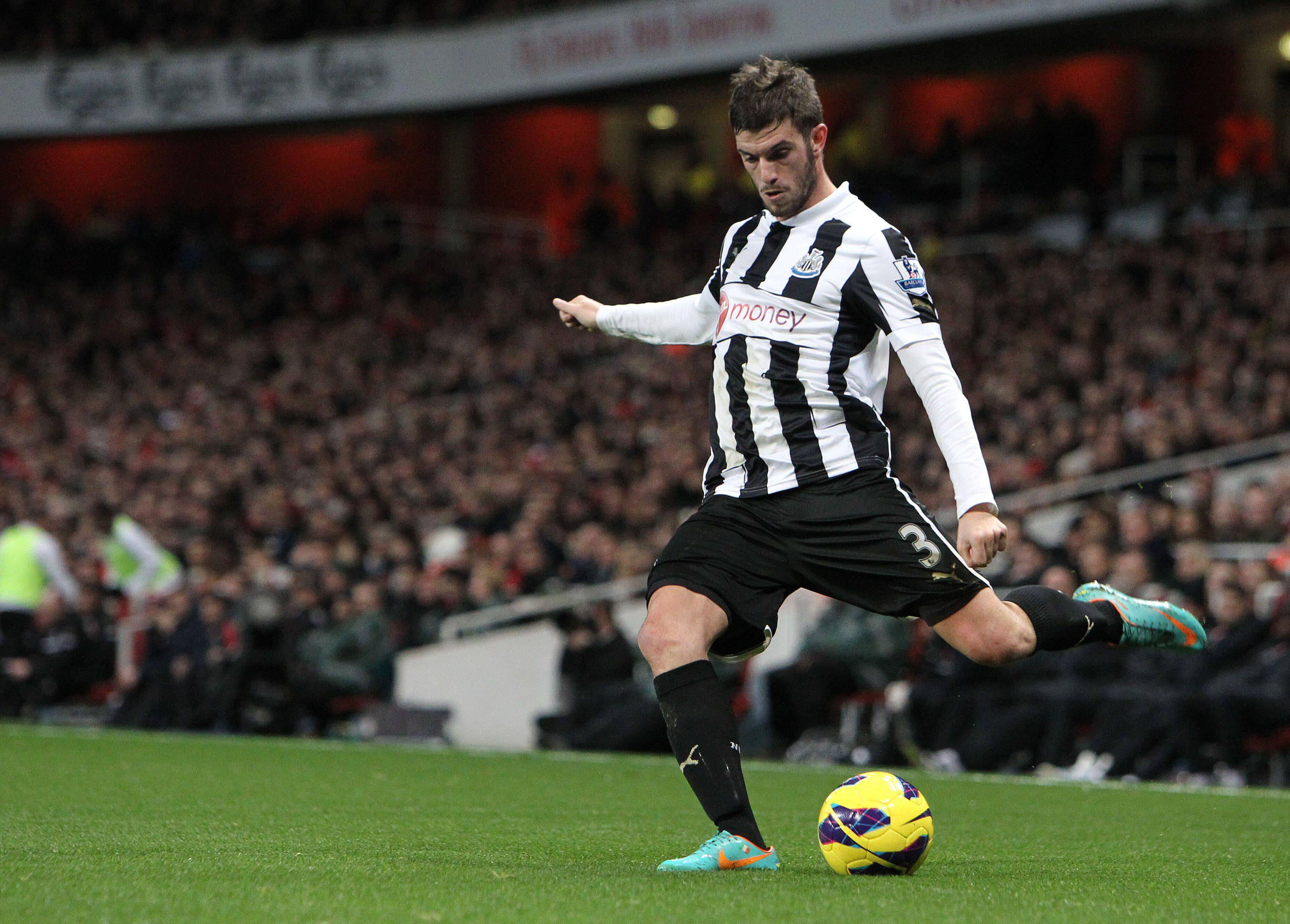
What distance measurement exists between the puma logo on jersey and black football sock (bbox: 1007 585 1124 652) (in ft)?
3.26

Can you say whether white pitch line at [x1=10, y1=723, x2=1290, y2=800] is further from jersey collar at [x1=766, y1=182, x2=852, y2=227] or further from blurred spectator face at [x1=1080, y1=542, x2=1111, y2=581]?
jersey collar at [x1=766, y1=182, x2=852, y2=227]

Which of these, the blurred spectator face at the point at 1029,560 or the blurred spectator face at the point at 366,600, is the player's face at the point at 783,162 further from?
the blurred spectator face at the point at 366,600

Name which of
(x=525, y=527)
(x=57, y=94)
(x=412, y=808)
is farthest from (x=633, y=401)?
(x=57, y=94)

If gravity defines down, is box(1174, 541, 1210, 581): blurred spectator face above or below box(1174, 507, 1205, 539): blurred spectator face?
below

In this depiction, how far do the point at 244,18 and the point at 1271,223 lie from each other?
60.7 feet

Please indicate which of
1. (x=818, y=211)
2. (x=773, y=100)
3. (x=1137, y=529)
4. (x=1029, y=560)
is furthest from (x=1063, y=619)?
(x=1137, y=529)

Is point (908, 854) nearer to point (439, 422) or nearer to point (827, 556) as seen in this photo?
point (827, 556)

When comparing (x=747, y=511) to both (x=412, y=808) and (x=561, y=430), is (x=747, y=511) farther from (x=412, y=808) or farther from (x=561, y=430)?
(x=561, y=430)

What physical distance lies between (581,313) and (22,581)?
1144 cm

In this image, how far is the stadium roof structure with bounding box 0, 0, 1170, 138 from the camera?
2331 cm

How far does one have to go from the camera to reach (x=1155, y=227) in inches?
821

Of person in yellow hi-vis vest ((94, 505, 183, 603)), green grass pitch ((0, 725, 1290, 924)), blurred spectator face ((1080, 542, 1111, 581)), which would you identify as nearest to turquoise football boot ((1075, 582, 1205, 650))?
green grass pitch ((0, 725, 1290, 924))

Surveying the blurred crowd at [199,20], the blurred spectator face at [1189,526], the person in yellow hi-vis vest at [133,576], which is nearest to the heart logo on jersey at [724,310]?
the blurred spectator face at [1189,526]

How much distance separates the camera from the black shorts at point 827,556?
4.77m
